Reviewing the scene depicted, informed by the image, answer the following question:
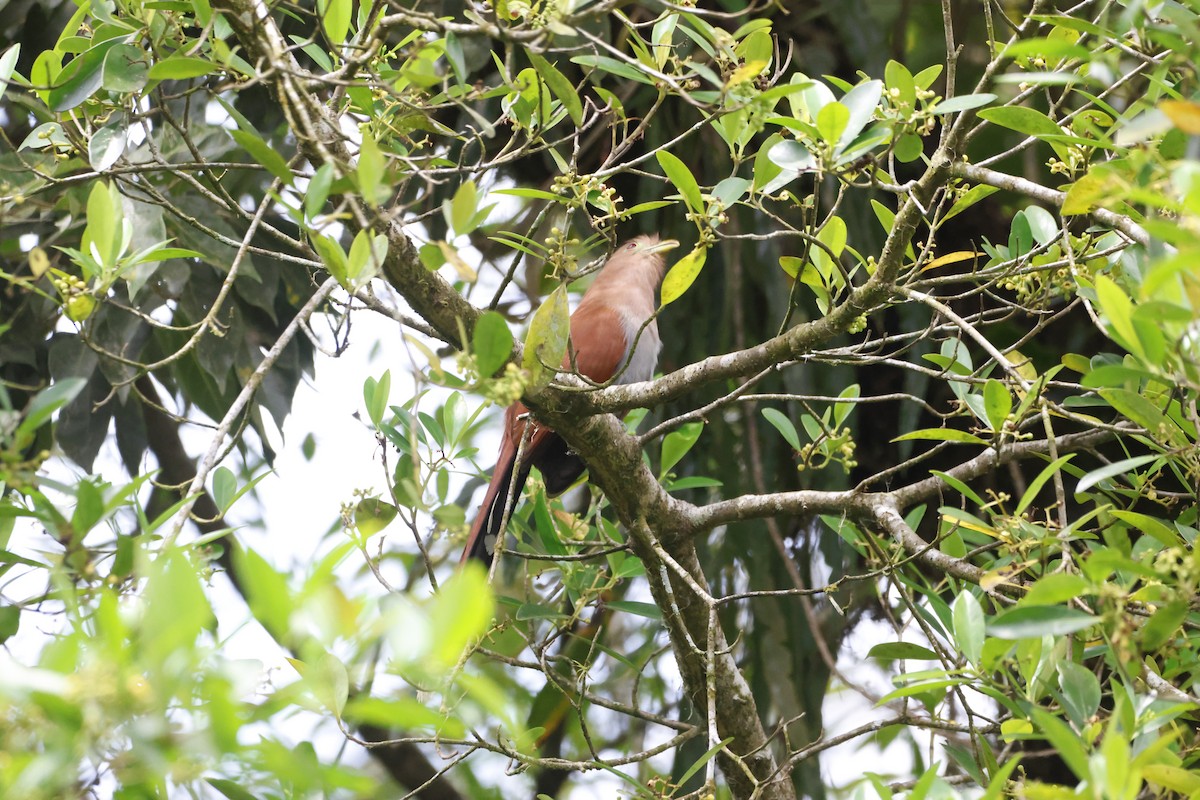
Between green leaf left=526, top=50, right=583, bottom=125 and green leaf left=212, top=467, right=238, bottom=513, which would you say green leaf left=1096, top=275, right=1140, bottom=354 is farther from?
green leaf left=212, top=467, right=238, bottom=513

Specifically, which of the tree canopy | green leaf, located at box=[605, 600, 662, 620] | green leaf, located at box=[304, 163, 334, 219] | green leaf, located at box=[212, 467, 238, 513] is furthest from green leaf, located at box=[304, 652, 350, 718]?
green leaf, located at box=[605, 600, 662, 620]

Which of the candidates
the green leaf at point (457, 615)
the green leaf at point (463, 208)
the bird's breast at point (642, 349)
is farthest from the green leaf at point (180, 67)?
the bird's breast at point (642, 349)

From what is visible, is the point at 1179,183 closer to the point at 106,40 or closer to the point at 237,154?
the point at 106,40

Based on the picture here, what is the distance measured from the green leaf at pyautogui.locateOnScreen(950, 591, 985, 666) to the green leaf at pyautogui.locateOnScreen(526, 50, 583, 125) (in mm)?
689

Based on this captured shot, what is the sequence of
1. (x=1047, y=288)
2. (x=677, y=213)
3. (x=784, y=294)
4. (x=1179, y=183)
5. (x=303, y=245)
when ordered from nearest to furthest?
(x=1179, y=183), (x=303, y=245), (x=1047, y=288), (x=784, y=294), (x=677, y=213)

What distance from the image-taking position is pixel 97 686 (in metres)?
0.54

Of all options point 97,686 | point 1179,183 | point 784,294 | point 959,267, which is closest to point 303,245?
point 97,686

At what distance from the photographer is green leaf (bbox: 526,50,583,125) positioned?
1160 millimetres

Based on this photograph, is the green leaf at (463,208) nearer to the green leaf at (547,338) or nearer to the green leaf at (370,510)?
the green leaf at (547,338)

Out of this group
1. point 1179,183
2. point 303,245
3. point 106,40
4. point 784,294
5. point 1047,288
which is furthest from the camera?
point 784,294

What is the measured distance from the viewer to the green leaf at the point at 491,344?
0.93 m

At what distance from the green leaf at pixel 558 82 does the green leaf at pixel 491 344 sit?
35cm

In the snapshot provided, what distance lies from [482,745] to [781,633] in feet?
3.28

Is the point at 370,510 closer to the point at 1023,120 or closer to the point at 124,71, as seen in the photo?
the point at 124,71
